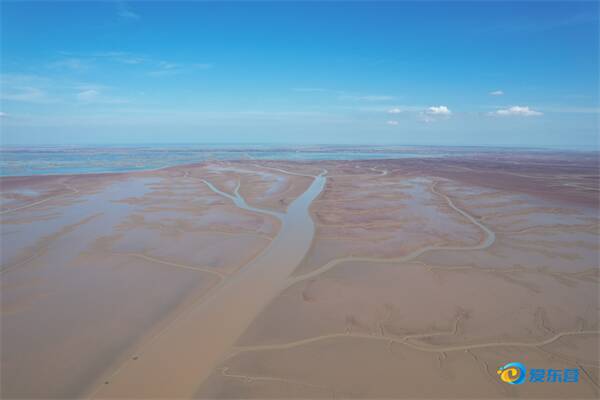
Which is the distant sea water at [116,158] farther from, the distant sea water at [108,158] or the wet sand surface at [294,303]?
the wet sand surface at [294,303]

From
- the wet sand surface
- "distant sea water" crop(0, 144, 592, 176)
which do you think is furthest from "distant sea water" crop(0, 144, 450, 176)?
the wet sand surface

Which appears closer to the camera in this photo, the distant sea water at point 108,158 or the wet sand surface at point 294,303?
the wet sand surface at point 294,303

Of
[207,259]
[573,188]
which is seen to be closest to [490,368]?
[207,259]

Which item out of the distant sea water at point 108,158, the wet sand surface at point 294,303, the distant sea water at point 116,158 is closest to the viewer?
the wet sand surface at point 294,303

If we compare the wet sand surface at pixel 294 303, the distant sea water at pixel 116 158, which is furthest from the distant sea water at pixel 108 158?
the wet sand surface at pixel 294 303

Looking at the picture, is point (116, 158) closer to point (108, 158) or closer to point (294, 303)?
point (108, 158)

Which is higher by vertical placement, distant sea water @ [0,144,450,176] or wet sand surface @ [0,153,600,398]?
distant sea water @ [0,144,450,176]

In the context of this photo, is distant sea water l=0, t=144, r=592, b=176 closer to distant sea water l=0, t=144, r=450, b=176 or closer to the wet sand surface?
distant sea water l=0, t=144, r=450, b=176

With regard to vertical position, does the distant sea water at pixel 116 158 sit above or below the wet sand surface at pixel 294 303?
above
